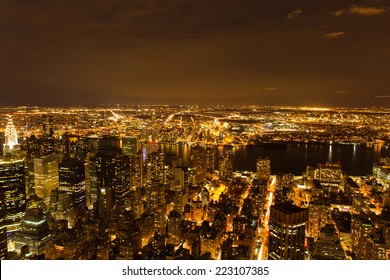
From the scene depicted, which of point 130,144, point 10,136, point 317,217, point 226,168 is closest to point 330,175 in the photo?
point 317,217

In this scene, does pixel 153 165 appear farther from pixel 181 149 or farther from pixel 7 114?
pixel 7 114

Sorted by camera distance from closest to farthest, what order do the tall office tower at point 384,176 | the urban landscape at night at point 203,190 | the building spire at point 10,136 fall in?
1. the urban landscape at night at point 203,190
2. the building spire at point 10,136
3. the tall office tower at point 384,176

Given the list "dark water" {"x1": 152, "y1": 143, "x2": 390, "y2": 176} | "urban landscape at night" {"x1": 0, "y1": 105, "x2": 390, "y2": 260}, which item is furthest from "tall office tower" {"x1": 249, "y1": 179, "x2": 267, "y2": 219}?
"dark water" {"x1": 152, "y1": 143, "x2": 390, "y2": 176}

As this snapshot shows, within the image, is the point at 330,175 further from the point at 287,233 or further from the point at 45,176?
the point at 45,176

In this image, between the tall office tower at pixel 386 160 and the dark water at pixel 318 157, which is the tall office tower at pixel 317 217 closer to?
the dark water at pixel 318 157

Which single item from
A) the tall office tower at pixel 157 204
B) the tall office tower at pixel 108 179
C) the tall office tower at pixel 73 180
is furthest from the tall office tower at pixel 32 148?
the tall office tower at pixel 157 204

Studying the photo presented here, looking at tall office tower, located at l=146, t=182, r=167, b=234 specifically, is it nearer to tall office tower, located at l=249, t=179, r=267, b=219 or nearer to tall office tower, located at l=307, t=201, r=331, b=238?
tall office tower, located at l=249, t=179, r=267, b=219
